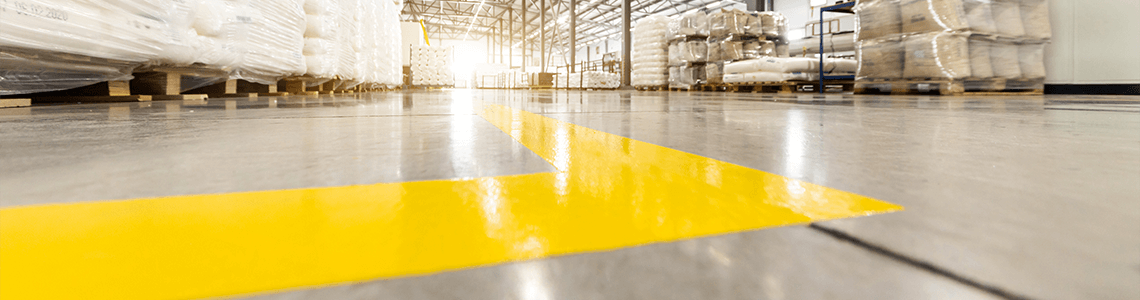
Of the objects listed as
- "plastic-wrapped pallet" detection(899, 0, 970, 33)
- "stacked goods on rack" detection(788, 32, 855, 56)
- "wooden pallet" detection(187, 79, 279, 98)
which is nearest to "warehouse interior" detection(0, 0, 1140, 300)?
"wooden pallet" detection(187, 79, 279, 98)

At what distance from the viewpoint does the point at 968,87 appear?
5188 millimetres

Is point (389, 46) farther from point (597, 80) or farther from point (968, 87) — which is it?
point (597, 80)

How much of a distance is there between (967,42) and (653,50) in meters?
7.94

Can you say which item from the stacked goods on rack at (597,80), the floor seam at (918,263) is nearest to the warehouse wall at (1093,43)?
the floor seam at (918,263)

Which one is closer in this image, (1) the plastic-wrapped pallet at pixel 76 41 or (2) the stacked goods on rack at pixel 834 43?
(1) the plastic-wrapped pallet at pixel 76 41

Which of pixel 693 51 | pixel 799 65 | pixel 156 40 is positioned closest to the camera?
pixel 156 40

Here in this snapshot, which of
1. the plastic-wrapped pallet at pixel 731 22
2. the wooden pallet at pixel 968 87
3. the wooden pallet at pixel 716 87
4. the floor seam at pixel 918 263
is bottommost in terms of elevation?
the floor seam at pixel 918 263

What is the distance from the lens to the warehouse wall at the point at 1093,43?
16.1 feet

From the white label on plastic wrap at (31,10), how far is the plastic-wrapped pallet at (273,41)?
1293 mm

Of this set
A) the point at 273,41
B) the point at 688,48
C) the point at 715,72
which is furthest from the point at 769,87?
the point at 273,41

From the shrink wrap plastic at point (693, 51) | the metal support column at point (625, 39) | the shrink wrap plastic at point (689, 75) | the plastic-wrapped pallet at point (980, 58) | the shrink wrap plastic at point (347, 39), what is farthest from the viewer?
the metal support column at point (625, 39)

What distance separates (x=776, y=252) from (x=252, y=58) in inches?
156

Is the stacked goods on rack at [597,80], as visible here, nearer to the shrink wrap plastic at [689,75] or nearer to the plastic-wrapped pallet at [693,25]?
the shrink wrap plastic at [689,75]

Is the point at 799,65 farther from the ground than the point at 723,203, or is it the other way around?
the point at 799,65
